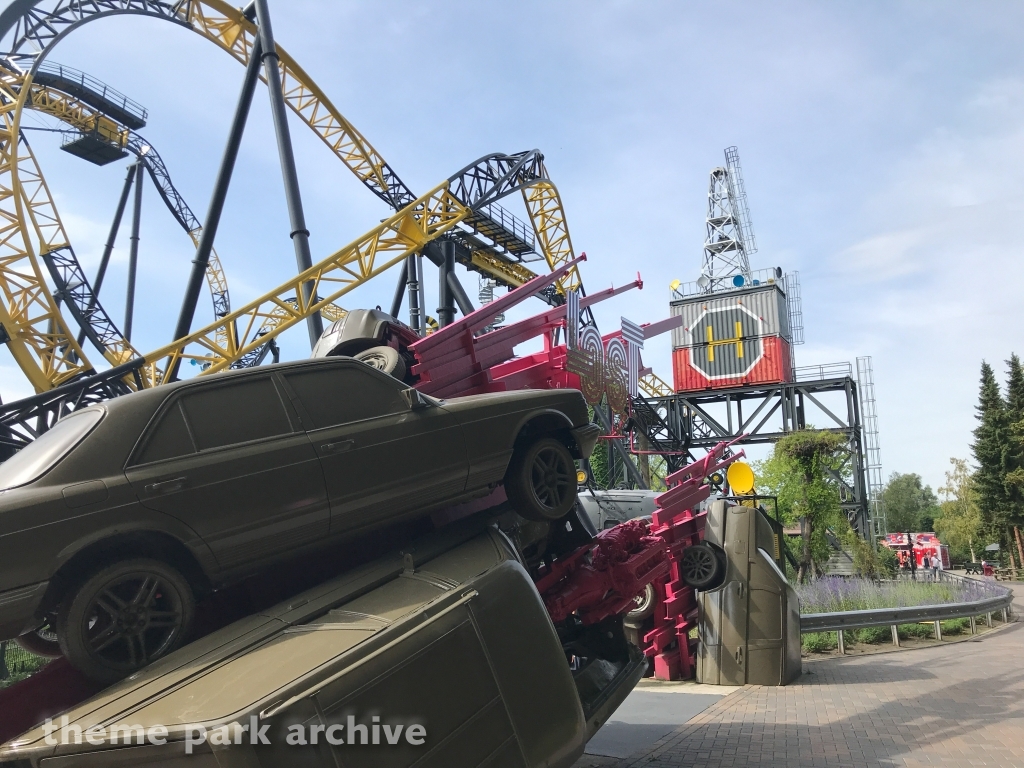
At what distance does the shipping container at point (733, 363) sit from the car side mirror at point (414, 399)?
3302cm

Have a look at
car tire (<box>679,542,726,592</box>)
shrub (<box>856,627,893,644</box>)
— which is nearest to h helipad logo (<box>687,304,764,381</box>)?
shrub (<box>856,627,893,644</box>)

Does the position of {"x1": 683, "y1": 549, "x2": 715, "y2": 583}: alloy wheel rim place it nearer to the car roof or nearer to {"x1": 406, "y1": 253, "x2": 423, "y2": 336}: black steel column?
the car roof

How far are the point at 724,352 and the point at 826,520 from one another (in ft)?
51.0

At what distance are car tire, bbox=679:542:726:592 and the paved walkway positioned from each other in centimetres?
136

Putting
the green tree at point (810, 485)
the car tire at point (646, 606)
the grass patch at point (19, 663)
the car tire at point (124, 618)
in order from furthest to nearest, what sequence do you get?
the green tree at point (810, 485) → the car tire at point (646, 606) → the grass patch at point (19, 663) → the car tire at point (124, 618)

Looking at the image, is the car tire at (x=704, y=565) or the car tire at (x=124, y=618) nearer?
the car tire at (x=124, y=618)

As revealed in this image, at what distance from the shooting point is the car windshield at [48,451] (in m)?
3.21

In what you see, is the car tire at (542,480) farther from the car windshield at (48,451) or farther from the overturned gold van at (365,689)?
the car windshield at (48,451)

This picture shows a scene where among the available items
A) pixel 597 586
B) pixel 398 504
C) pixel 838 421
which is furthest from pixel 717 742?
pixel 838 421

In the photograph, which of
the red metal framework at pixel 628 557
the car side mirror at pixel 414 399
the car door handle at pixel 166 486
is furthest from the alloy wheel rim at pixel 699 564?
the car door handle at pixel 166 486

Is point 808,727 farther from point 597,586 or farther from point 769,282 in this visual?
point 769,282

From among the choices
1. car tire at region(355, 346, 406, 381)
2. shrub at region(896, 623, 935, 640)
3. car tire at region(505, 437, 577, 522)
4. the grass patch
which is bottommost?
shrub at region(896, 623, 935, 640)

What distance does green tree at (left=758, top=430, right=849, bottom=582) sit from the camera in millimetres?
21641

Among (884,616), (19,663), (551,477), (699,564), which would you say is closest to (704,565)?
(699,564)
